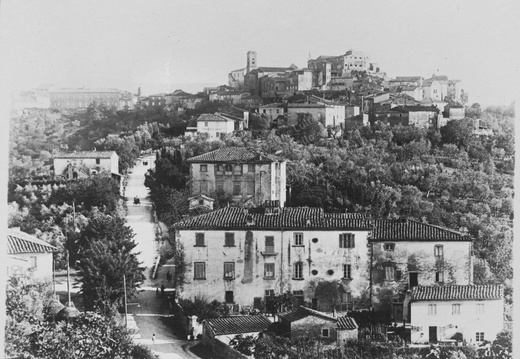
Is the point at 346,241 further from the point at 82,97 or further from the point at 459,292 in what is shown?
the point at 82,97

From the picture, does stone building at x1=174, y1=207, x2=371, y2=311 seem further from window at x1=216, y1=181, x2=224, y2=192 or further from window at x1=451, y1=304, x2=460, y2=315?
window at x1=451, y1=304, x2=460, y2=315

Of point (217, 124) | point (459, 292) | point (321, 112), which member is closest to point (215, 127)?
point (217, 124)

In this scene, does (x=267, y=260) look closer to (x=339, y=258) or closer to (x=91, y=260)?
(x=339, y=258)

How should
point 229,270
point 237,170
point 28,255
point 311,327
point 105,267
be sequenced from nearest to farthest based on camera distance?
point 311,327, point 28,255, point 105,267, point 229,270, point 237,170

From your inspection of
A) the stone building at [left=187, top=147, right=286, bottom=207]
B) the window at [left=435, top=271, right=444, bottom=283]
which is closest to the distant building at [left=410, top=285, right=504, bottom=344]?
the window at [left=435, top=271, right=444, bottom=283]

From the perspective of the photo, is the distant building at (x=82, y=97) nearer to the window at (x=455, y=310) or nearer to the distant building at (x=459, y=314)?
the distant building at (x=459, y=314)

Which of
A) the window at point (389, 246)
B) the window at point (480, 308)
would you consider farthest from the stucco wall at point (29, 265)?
the window at point (480, 308)
